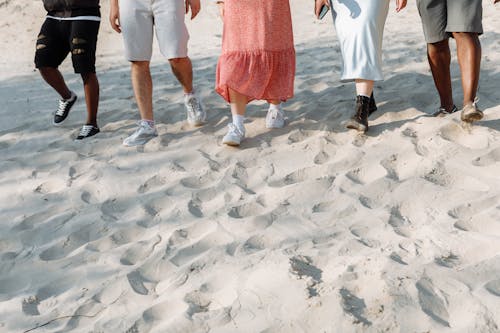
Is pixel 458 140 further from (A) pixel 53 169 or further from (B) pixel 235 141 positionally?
(A) pixel 53 169

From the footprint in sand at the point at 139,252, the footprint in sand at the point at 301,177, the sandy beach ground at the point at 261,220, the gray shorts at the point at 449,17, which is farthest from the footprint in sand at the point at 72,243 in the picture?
the gray shorts at the point at 449,17

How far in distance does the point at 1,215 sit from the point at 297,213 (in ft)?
5.64

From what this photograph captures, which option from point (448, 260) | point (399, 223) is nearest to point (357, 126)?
point (399, 223)

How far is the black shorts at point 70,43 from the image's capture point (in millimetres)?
4891

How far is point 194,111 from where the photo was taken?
5.11 meters

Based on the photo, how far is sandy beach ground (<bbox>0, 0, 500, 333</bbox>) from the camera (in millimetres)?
2760

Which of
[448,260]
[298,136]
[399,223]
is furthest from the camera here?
[298,136]

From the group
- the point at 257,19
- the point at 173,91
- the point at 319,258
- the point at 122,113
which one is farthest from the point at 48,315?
the point at 173,91

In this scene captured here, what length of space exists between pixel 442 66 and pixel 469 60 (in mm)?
366

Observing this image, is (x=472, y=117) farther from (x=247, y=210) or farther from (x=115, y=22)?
(x=115, y=22)

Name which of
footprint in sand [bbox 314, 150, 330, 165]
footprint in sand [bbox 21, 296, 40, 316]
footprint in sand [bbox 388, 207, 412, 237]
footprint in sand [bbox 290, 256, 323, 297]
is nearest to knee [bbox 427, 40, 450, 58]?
footprint in sand [bbox 314, 150, 330, 165]

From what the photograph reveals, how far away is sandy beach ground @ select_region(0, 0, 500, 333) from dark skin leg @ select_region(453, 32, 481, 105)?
0.80 ft

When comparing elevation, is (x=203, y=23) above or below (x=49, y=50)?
below

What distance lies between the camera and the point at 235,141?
4566mm
